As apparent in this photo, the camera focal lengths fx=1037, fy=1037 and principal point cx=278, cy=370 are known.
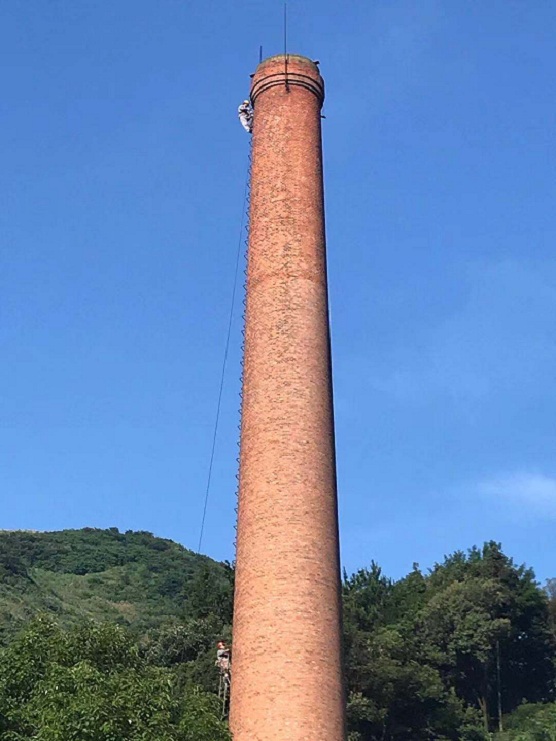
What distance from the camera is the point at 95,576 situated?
94688mm

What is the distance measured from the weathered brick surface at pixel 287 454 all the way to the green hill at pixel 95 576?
2717 centimetres

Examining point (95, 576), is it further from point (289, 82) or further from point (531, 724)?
point (289, 82)

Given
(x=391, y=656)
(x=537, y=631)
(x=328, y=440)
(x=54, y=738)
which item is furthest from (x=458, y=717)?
(x=54, y=738)

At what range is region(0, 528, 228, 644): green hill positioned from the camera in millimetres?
67688

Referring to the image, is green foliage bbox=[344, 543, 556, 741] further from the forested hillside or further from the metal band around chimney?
the metal band around chimney

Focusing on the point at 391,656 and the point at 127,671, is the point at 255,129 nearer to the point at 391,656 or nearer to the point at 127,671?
the point at 127,671

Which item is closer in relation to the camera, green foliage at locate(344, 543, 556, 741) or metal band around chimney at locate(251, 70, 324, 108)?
metal band around chimney at locate(251, 70, 324, 108)

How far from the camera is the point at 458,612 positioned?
48.0 metres

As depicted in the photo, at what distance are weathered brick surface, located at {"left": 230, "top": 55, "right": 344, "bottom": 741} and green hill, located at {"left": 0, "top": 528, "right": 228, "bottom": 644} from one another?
27.2 m

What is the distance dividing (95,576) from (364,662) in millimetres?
63659

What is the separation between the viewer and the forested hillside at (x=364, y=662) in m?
15.7

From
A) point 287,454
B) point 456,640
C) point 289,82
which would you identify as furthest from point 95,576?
point 287,454

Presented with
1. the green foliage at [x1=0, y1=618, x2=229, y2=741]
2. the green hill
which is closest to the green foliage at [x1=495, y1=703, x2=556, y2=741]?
the green hill

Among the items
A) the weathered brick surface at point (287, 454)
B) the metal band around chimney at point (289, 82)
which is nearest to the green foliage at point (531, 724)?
the weathered brick surface at point (287, 454)
